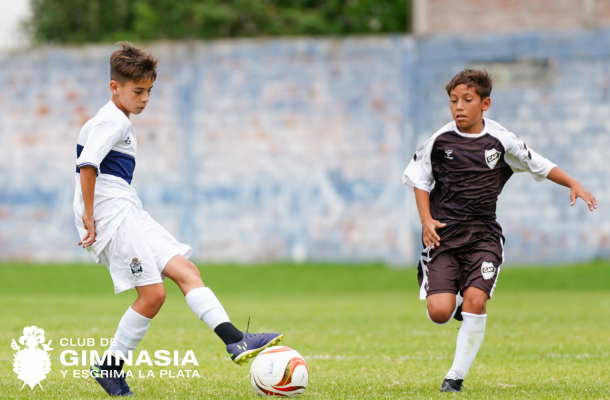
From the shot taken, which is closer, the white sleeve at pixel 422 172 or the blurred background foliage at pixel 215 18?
the white sleeve at pixel 422 172

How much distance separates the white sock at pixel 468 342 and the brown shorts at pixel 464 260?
6.8 inches

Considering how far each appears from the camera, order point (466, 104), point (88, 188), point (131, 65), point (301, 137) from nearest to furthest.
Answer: point (88, 188) < point (131, 65) < point (466, 104) < point (301, 137)

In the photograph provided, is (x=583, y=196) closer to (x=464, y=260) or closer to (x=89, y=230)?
(x=464, y=260)

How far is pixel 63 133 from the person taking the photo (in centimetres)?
1841

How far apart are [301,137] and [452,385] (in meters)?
13.2

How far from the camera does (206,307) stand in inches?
193

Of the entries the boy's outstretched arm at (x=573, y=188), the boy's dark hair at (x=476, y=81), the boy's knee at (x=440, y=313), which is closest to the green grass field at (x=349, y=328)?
the boy's knee at (x=440, y=313)

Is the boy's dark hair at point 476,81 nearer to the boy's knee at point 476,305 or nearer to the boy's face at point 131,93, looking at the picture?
the boy's knee at point 476,305

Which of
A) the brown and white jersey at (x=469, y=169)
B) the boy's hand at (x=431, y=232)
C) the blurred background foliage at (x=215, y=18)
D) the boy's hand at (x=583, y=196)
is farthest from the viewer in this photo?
the blurred background foliage at (x=215, y=18)

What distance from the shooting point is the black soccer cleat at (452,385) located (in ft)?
16.2

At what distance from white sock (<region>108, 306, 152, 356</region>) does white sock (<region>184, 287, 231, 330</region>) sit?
27cm

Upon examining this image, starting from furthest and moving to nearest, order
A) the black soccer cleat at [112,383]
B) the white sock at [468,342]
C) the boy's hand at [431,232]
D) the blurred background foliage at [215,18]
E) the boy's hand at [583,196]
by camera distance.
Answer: the blurred background foliage at [215,18], the boy's hand at [431,232], the boy's hand at [583,196], the white sock at [468,342], the black soccer cleat at [112,383]

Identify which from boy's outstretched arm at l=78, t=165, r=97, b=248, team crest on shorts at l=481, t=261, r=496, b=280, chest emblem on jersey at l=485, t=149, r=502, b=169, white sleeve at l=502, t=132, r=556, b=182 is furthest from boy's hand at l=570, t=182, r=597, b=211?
boy's outstretched arm at l=78, t=165, r=97, b=248

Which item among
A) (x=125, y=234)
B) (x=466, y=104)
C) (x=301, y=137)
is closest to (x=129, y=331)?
(x=125, y=234)
